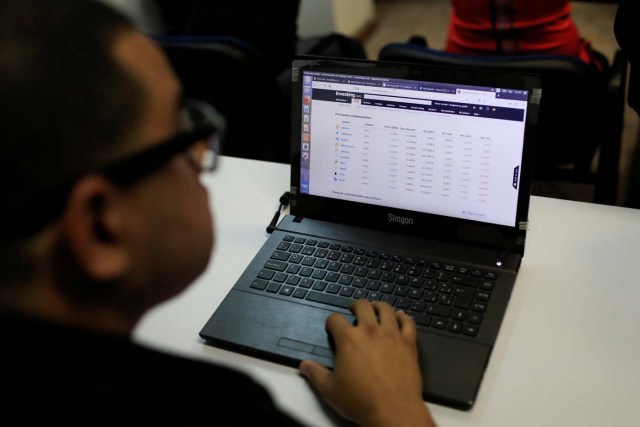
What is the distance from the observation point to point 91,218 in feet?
1.98

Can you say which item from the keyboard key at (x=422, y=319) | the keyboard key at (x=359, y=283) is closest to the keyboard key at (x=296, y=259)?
the keyboard key at (x=359, y=283)

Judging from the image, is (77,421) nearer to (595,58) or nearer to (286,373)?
(286,373)

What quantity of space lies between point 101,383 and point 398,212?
0.70 metres

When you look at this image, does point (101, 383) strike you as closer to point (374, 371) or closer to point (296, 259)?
point (374, 371)

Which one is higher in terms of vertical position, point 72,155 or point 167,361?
point 72,155

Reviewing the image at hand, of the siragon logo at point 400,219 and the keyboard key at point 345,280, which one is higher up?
the siragon logo at point 400,219

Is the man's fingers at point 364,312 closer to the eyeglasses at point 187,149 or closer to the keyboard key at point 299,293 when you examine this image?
the keyboard key at point 299,293

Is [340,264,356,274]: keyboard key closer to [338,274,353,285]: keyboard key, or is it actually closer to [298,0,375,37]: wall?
[338,274,353,285]: keyboard key

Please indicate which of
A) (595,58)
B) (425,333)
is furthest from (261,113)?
(425,333)

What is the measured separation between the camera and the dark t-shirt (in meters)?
0.55

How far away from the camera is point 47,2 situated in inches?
25.0

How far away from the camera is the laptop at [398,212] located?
1036mm

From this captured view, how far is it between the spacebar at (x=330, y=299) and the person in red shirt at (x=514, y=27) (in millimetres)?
1216

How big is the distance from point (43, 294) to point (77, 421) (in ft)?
0.40
